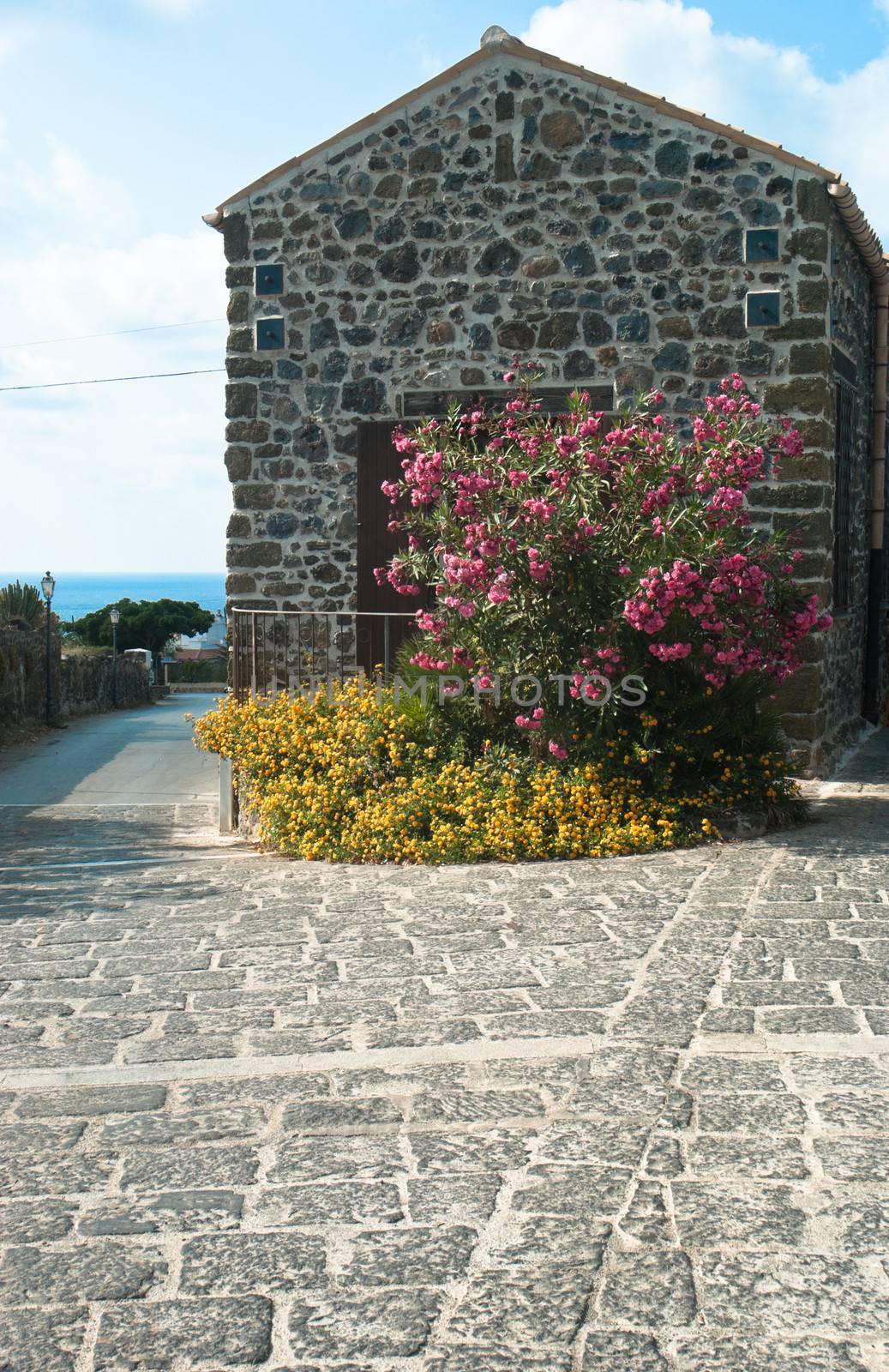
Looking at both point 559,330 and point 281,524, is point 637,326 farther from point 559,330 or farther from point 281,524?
point 281,524

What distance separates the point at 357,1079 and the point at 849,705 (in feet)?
27.0

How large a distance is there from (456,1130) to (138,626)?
149 ft

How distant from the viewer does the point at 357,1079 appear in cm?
411

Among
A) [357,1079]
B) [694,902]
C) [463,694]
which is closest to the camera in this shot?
[357,1079]

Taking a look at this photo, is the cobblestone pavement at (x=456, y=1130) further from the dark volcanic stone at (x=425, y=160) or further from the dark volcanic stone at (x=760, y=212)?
the dark volcanic stone at (x=425, y=160)

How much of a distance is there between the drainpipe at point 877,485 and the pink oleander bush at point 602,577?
3.94 meters

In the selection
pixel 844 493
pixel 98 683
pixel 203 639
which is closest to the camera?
pixel 844 493

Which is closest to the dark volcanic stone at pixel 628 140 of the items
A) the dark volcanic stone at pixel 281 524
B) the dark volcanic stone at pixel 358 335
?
the dark volcanic stone at pixel 358 335

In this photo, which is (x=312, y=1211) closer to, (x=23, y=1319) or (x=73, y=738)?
(x=23, y=1319)

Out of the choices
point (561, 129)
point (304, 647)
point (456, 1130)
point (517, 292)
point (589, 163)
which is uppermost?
point (561, 129)

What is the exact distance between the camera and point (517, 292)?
9.84 meters

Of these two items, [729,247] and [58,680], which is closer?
[729,247]

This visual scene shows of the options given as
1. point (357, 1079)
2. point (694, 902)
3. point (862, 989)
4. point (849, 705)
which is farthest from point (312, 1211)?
point (849, 705)

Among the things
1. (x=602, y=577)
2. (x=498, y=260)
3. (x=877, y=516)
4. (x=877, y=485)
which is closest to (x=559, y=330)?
(x=498, y=260)
